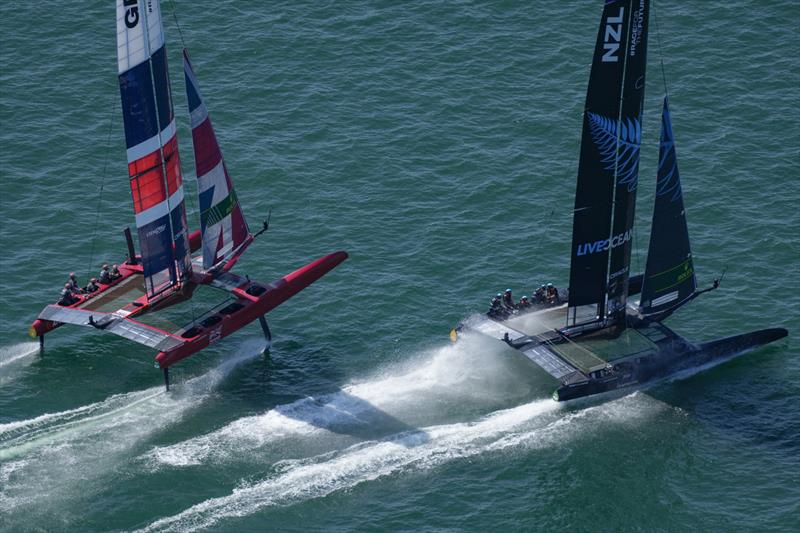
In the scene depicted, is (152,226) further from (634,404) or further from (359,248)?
(634,404)

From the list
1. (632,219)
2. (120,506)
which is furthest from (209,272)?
(632,219)

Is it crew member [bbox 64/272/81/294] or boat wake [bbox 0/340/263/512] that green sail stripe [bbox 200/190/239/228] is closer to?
crew member [bbox 64/272/81/294]

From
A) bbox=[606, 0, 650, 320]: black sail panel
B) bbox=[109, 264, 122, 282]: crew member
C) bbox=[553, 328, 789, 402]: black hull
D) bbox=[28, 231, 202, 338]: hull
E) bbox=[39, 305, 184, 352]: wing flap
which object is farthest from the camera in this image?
bbox=[109, 264, 122, 282]: crew member

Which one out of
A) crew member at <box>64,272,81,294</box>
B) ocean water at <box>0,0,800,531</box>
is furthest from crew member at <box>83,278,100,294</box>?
ocean water at <box>0,0,800,531</box>

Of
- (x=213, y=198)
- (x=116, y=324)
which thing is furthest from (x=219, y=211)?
(x=116, y=324)

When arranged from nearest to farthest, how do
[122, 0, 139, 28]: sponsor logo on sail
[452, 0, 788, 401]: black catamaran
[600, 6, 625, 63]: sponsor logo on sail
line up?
[600, 6, 625, 63]: sponsor logo on sail → [452, 0, 788, 401]: black catamaran → [122, 0, 139, 28]: sponsor logo on sail

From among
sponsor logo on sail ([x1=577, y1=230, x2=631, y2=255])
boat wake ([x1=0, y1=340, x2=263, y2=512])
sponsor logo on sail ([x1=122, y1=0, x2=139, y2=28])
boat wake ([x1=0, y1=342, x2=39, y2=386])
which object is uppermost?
sponsor logo on sail ([x1=122, y1=0, x2=139, y2=28])

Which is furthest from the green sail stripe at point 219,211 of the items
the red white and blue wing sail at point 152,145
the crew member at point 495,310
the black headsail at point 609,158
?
the black headsail at point 609,158

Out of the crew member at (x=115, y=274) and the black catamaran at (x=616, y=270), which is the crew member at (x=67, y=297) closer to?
the crew member at (x=115, y=274)

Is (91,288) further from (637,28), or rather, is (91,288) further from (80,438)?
(637,28)

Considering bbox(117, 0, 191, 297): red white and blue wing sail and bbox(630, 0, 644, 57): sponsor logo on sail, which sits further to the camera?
bbox(117, 0, 191, 297): red white and blue wing sail
